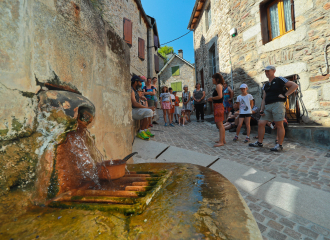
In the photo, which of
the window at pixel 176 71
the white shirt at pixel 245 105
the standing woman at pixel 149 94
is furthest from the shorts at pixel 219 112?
the window at pixel 176 71

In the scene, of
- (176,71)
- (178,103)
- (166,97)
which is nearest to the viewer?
(166,97)

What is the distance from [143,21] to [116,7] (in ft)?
18.1

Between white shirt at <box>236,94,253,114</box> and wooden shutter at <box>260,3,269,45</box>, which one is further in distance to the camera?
wooden shutter at <box>260,3,269,45</box>

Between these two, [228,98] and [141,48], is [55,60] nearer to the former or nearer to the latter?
[228,98]

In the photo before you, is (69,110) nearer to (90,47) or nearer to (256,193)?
(90,47)

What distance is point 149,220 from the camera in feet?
3.25

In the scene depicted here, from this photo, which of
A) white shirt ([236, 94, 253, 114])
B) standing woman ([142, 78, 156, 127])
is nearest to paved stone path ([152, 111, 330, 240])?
white shirt ([236, 94, 253, 114])

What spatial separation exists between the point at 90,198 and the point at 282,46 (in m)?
6.31

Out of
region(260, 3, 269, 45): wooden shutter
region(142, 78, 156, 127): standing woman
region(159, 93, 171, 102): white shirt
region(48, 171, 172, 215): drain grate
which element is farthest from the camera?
region(159, 93, 171, 102): white shirt

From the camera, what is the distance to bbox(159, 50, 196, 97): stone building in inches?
867

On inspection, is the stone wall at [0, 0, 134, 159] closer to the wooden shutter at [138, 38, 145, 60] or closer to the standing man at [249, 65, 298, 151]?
the standing man at [249, 65, 298, 151]

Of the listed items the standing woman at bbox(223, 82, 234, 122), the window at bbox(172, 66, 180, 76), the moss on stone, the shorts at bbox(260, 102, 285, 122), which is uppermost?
the window at bbox(172, 66, 180, 76)

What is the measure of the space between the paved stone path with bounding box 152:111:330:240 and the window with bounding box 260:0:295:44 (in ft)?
10.9

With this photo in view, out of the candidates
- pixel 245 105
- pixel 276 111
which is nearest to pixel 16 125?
pixel 276 111
